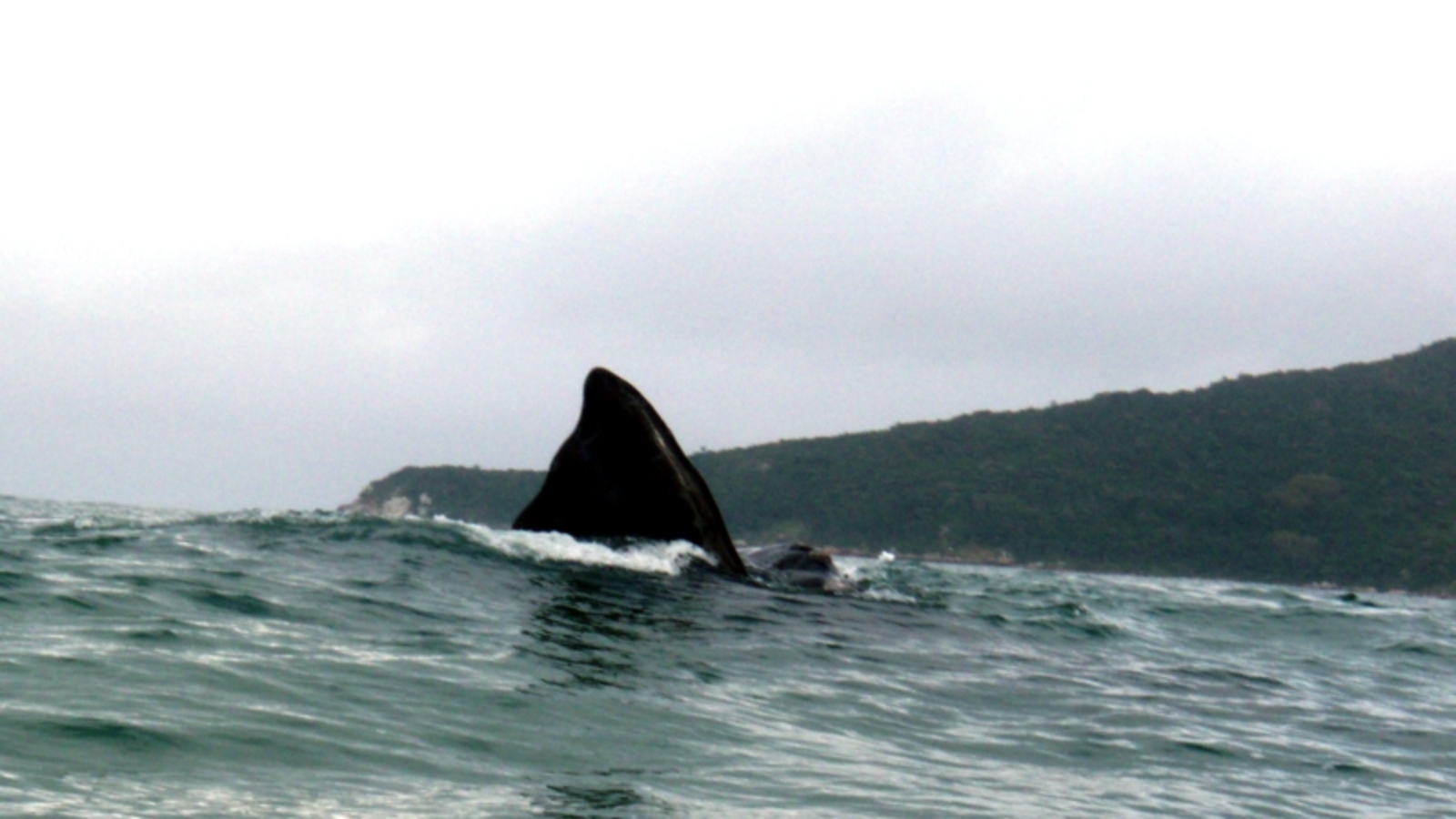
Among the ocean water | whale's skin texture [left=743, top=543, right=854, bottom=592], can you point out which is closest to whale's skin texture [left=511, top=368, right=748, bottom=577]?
the ocean water

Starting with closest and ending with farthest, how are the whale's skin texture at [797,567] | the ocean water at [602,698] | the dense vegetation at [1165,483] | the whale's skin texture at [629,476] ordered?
the ocean water at [602,698] < the whale's skin texture at [629,476] < the whale's skin texture at [797,567] < the dense vegetation at [1165,483]

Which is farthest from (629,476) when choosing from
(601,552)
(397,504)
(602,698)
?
(397,504)

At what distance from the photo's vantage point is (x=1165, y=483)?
239 ft

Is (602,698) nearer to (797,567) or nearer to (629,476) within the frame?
(629,476)

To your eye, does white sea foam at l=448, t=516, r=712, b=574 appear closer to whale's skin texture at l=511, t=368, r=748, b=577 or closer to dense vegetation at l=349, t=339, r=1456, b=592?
whale's skin texture at l=511, t=368, r=748, b=577

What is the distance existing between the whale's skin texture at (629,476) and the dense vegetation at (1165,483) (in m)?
54.3

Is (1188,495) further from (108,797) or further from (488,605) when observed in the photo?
(108,797)

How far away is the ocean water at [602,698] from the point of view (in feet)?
18.0

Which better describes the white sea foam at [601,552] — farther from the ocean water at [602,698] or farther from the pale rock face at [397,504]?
the pale rock face at [397,504]

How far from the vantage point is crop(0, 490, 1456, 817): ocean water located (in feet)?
18.0

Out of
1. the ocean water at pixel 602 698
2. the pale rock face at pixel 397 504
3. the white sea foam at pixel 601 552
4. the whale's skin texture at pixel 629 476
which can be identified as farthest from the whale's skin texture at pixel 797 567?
the pale rock face at pixel 397 504

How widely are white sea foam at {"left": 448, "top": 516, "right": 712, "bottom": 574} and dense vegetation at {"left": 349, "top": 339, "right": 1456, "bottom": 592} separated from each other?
54285mm

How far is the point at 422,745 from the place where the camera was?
19.7 feet

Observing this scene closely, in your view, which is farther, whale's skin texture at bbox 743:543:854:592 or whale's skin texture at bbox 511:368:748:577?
whale's skin texture at bbox 743:543:854:592
